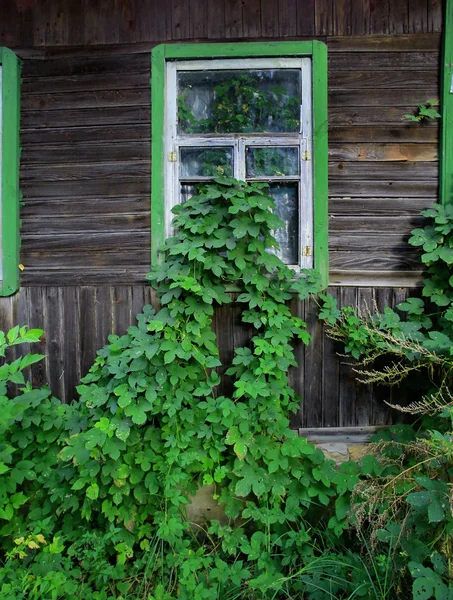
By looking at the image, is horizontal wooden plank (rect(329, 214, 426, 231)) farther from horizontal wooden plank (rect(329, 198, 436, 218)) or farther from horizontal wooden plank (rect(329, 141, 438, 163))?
horizontal wooden plank (rect(329, 141, 438, 163))

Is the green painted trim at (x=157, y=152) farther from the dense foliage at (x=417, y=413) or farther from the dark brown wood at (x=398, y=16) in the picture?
the dark brown wood at (x=398, y=16)

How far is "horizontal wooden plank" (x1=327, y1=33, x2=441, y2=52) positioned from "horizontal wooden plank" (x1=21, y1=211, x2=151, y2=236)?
1813mm

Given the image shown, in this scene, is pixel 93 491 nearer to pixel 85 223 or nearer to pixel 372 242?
pixel 85 223

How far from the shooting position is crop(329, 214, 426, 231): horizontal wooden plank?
2.98m

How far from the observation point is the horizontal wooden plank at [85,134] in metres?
3.05

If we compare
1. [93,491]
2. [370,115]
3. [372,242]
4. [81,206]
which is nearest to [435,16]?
[370,115]

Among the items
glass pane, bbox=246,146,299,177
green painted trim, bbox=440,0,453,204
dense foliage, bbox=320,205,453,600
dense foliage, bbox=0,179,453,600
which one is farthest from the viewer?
glass pane, bbox=246,146,299,177

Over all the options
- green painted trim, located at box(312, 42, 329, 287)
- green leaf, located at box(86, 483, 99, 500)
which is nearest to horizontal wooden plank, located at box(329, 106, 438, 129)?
green painted trim, located at box(312, 42, 329, 287)

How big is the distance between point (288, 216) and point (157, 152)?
3.44ft

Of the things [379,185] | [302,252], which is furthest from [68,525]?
[379,185]

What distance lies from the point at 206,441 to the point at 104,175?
6.57 feet

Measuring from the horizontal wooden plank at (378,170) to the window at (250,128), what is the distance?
121 millimetres

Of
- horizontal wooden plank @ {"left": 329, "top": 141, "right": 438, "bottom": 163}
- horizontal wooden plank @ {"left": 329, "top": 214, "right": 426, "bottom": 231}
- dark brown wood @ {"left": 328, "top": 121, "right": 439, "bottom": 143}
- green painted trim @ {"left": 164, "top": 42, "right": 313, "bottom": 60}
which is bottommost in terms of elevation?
horizontal wooden plank @ {"left": 329, "top": 214, "right": 426, "bottom": 231}

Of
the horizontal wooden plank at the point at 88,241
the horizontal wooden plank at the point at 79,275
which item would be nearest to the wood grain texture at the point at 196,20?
the horizontal wooden plank at the point at 88,241
